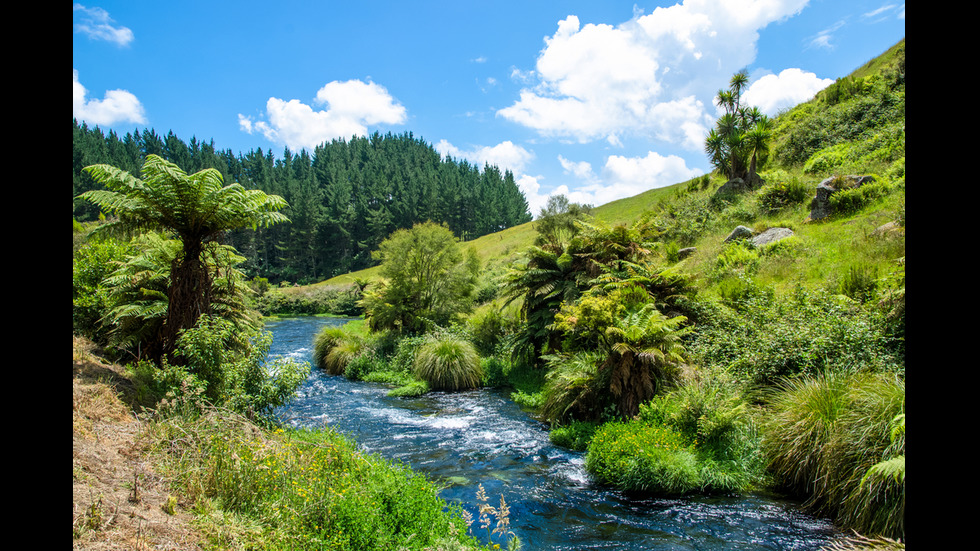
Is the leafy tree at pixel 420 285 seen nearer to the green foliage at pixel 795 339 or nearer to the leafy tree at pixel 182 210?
the leafy tree at pixel 182 210

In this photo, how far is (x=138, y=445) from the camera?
6.09 m

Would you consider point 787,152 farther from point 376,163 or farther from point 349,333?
point 376,163

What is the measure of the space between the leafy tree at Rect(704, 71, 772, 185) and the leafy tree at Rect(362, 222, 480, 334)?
17.3 m

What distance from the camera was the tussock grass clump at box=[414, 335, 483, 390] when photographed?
17.0 meters

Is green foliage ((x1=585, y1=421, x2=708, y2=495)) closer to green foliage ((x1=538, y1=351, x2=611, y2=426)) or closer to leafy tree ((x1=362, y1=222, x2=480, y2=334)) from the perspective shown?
green foliage ((x1=538, y1=351, x2=611, y2=426))

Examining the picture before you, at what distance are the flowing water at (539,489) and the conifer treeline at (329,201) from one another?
63.9 meters

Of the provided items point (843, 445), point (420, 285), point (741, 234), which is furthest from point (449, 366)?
point (741, 234)

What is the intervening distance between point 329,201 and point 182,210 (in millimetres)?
89638

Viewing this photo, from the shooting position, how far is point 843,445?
676 centimetres

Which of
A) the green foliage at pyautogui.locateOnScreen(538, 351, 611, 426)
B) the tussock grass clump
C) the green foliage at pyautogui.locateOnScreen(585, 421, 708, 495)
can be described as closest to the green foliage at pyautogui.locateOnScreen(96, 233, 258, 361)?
the tussock grass clump

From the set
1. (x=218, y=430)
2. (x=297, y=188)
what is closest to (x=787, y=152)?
(x=218, y=430)

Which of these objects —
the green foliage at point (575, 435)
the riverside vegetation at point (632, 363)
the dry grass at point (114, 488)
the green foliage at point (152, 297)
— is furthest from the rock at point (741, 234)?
the dry grass at point (114, 488)

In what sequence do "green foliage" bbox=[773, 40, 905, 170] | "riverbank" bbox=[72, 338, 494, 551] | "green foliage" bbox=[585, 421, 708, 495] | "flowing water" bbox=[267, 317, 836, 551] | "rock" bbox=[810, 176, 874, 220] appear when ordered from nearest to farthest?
1. "riverbank" bbox=[72, 338, 494, 551]
2. "flowing water" bbox=[267, 317, 836, 551]
3. "green foliage" bbox=[585, 421, 708, 495]
4. "rock" bbox=[810, 176, 874, 220]
5. "green foliage" bbox=[773, 40, 905, 170]

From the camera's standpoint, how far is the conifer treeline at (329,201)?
80.8 meters
